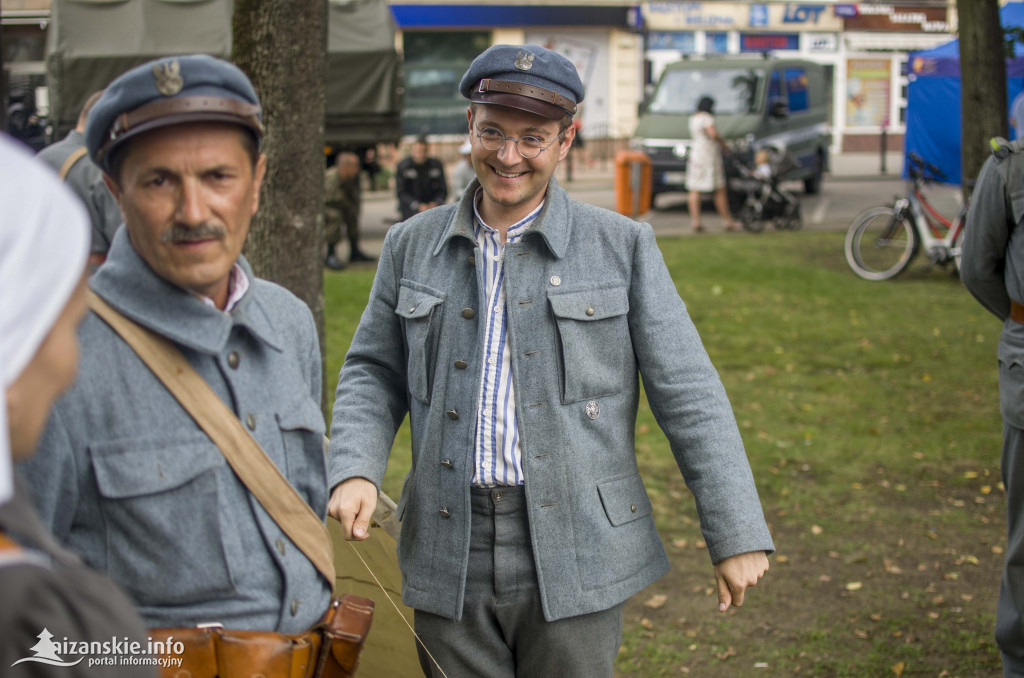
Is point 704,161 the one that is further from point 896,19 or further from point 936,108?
point 896,19

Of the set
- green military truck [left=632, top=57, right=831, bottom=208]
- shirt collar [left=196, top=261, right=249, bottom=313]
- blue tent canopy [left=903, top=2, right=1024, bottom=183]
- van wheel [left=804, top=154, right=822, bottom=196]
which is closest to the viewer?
shirt collar [left=196, top=261, right=249, bottom=313]

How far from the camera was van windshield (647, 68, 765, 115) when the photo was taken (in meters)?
18.8

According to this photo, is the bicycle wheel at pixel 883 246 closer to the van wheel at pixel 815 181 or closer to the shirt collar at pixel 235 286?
the van wheel at pixel 815 181

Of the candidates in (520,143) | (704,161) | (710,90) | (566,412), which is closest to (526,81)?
(520,143)

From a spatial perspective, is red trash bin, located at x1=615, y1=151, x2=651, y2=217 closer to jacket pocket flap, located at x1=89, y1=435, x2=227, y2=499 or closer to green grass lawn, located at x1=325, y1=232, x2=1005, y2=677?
green grass lawn, located at x1=325, y1=232, x2=1005, y2=677

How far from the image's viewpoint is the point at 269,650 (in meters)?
1.77

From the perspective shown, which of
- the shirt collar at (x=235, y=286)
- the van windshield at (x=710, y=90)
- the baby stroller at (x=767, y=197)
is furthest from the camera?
the van windshield at (x=710, y=90)

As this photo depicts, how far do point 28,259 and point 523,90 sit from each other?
1.73 m

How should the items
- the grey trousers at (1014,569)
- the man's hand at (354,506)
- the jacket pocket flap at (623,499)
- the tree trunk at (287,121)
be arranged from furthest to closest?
the tree trunk at (287,121), the grey trousers at (1014,569), the jacket pocket flap at (623,499), the man's hand at (354,506)

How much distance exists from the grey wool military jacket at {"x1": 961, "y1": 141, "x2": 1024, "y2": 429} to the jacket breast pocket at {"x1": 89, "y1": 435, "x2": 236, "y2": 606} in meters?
2.89

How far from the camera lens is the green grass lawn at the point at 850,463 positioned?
4.50 meters

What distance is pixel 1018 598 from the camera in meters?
3.65

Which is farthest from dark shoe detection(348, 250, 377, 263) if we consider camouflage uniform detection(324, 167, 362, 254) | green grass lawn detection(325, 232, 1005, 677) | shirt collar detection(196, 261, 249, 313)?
shirt collar detection(196, 261, 249, 313)

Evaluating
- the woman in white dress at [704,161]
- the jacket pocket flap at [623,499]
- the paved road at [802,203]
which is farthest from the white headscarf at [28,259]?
the woman in white dress at [704,161]
